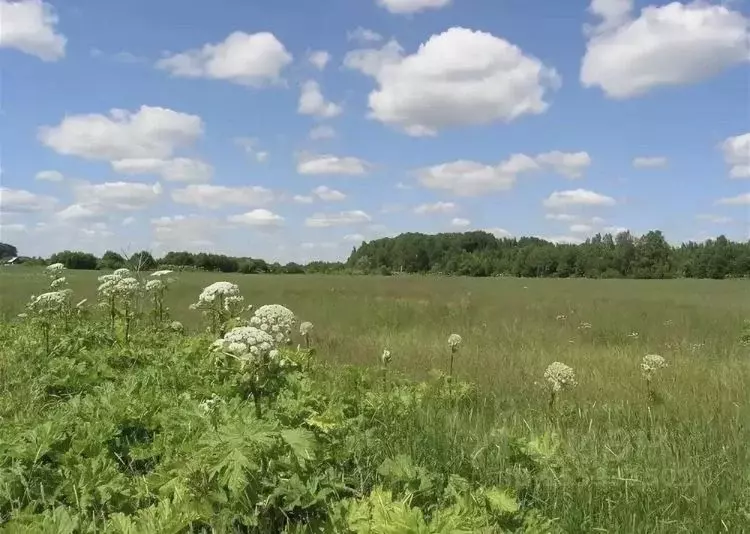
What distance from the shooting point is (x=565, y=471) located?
3688 mm

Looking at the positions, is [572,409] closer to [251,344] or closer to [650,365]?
[650,365]

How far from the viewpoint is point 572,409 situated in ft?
18.6

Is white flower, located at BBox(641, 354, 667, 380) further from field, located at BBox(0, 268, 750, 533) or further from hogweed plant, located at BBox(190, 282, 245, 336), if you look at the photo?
hogweed plant, located at BBox(190, 282, 245, 336)

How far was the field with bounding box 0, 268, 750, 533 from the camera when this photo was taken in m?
3.46

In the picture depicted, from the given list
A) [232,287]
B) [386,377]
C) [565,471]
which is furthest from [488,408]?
[232,287]

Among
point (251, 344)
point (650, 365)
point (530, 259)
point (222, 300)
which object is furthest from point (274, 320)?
point (530, 259)

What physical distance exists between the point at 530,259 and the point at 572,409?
95564 millimetres

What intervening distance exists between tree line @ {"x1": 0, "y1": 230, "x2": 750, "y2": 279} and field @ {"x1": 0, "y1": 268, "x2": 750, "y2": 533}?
3378cm

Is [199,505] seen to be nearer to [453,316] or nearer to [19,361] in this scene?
[19,361]

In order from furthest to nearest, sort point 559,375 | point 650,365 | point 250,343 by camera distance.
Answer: point 650,365 < point 559,375 < point 250,343

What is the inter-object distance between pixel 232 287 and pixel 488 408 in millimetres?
2720

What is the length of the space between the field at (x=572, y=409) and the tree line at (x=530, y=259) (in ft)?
111

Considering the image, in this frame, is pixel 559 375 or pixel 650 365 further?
pixel 650 365

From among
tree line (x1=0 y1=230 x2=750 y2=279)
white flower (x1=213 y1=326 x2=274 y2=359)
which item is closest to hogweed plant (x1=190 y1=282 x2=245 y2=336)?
white flower (x1=213 y1=326 x2=274 y2=359)
